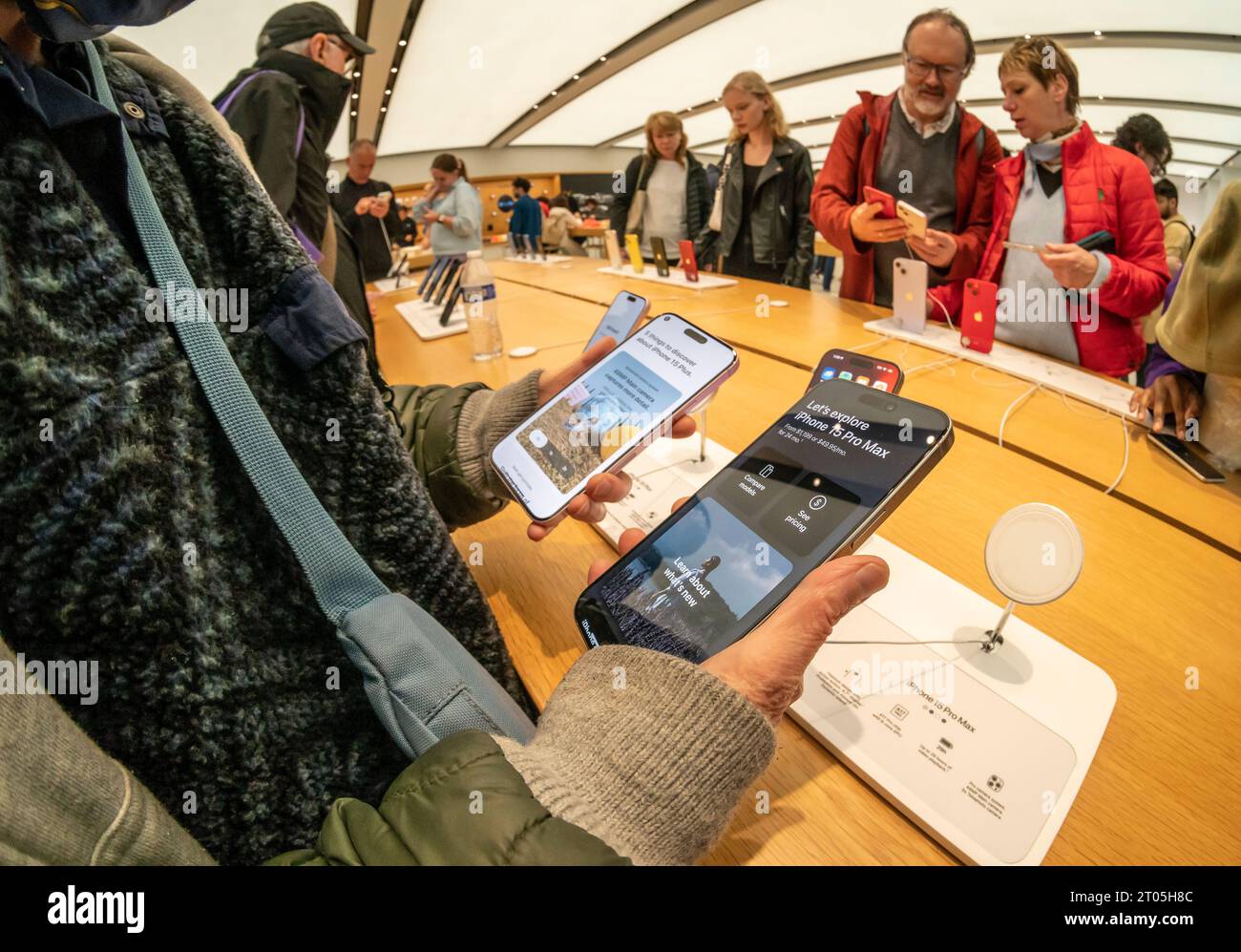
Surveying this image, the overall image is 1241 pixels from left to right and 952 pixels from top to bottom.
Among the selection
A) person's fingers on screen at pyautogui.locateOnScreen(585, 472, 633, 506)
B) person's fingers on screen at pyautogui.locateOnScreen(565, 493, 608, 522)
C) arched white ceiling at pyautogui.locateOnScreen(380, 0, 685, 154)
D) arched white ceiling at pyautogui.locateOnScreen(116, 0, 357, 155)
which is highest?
arched white ceiling at pyautogui.locateOnScreen(380, 0, 685, 154)

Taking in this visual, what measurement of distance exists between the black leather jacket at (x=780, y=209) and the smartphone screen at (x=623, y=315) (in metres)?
2.00

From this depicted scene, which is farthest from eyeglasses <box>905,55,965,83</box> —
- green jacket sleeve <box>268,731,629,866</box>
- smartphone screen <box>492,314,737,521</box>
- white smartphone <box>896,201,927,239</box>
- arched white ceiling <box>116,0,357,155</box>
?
arched white ceiling <box>116,0,357,155</box>

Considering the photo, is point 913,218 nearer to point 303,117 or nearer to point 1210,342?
point 1210,342

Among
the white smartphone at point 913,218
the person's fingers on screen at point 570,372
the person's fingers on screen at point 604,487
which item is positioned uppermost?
the white smartphone at point 913,218

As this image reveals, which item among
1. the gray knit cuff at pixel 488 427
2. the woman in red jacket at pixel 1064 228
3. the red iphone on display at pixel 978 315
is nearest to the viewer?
the gray knit cuff at pixel 488 427

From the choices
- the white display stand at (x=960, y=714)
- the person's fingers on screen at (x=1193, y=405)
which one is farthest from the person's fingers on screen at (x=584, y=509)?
the person's fingers on screen at (x=1193, y=405)

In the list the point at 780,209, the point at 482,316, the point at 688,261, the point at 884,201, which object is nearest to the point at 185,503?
the point at 482,316

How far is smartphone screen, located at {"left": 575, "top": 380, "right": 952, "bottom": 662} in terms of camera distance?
52 centimetres

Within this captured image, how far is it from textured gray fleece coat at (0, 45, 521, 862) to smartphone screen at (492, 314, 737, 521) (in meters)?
0.23

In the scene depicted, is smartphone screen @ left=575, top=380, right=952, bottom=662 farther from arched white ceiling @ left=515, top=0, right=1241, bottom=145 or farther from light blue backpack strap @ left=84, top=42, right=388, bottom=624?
arched white ceiling @ left=515, top=0, right=1241, bottom=145

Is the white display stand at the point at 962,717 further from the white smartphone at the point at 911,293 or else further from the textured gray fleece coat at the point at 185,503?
the white smartphone at the point at 911,293

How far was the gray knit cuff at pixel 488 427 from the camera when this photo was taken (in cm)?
80

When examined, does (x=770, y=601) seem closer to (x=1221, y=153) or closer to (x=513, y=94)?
(x=513, y=94)
